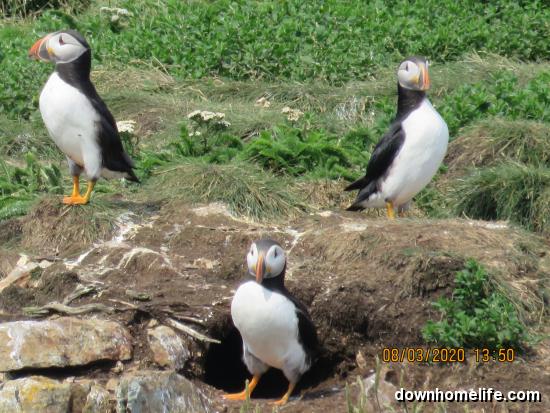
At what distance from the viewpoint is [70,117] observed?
7.08 meters

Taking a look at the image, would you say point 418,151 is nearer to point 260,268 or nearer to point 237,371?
point 237,371

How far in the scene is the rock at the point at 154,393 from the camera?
5.49 metres

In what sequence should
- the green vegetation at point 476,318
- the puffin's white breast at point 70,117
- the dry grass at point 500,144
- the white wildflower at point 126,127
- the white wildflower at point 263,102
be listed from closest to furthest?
the green vegetation at point 476,318
the puffin's white breast at point 70,117
the dry grass at point 500,144
the white wildflower at point 126,127
the white wildflower at point 263,102

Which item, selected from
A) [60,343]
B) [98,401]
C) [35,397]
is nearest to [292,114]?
[60,343]

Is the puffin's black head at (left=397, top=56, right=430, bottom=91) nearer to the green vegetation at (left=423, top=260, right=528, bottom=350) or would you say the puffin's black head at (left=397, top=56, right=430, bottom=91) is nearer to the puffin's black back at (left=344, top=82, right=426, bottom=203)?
the puffin's black back at (left=344, top=82, right=426, bottom=203)

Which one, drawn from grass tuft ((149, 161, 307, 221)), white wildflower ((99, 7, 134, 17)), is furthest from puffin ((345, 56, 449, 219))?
white wildflower ((99, 7, 134, 17))

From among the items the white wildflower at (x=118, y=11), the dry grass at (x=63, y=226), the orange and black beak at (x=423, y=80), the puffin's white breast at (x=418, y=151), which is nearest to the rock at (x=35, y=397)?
the dry grass at (x=63, y=226)

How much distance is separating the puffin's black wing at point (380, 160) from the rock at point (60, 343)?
7.06ft

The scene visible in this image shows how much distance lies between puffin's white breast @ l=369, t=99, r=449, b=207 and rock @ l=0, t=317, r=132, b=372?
2.17 meters

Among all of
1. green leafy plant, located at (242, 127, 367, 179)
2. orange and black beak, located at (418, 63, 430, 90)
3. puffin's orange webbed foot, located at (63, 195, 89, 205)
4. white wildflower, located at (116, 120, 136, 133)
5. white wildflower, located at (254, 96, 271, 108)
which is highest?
orange and black beak, located at (418, 63, 430, 90)

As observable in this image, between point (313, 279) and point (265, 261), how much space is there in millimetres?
1051

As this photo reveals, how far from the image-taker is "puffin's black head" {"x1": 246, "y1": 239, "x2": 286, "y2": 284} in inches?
233

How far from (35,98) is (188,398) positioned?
5.01m

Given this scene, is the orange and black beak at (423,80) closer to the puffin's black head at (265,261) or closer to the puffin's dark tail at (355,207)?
the puffin's dark tail at (355,207)
